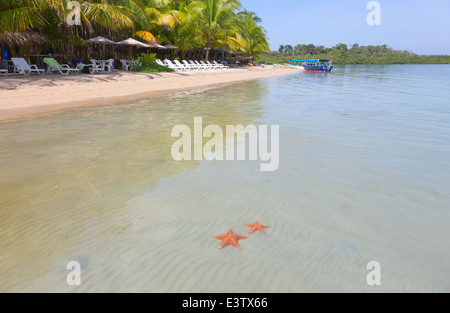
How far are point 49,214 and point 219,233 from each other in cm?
194

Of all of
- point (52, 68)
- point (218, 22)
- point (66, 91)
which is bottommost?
point (66, 91)

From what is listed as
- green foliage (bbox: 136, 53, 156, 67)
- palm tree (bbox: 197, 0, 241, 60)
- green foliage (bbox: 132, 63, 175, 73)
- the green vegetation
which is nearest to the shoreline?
the green vegetation

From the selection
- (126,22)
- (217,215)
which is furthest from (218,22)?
(217,215)

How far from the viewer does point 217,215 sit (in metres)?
3.45

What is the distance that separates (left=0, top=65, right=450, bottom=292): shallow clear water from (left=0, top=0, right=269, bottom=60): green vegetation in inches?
341

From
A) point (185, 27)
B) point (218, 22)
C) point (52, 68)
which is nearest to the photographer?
point (52, 68)

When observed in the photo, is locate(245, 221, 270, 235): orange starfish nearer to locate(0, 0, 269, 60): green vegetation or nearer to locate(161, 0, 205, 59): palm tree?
locate(0, 0, 269, 60): green vegetation

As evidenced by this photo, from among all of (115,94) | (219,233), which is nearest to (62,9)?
(115,94)

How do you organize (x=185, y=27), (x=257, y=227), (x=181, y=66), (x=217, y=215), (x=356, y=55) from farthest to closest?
(x=356, y=55)
(x=181, y=66)
(x=185, y=27)
(x=217, y=215)
(x=257, y=227)

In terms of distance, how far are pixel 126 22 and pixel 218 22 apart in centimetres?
1502

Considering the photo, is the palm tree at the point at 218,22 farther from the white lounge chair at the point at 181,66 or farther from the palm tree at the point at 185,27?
the white lounge chair at the point at 181,66

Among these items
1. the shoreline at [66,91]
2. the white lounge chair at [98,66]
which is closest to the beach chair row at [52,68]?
the white lounge chair at [98,66]

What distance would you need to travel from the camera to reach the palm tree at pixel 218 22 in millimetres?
28061

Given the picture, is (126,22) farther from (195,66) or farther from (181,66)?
(195,66)
